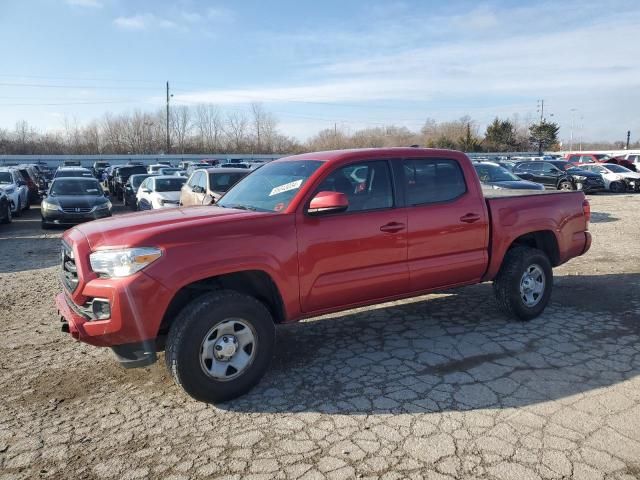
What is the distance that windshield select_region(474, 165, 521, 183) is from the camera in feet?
49.6

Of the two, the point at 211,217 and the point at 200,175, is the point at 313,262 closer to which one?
Answer: the point at 211,217

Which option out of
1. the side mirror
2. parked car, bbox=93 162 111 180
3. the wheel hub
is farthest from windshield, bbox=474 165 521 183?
parked car, bbox=93 162 111 180

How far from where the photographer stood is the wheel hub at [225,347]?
12.6 feet

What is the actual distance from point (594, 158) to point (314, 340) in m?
33.1

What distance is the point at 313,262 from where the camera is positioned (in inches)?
165

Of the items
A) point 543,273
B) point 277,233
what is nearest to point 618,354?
point 543,273

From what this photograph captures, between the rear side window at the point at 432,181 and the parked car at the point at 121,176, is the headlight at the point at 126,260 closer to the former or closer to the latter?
the rear side window at the point at 432,181

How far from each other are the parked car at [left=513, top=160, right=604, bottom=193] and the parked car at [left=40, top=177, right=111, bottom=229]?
18.5m

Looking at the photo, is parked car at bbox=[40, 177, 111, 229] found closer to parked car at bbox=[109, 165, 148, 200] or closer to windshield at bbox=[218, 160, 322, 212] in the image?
parked car at bbox=[109, 165, 148, 200]

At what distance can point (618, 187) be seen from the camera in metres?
24.6

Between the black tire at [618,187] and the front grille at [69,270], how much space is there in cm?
2635

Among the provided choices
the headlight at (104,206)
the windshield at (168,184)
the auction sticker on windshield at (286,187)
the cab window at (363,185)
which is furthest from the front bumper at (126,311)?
the windshield at (168,184)

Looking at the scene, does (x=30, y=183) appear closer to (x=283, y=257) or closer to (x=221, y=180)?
(x=221, y=180)

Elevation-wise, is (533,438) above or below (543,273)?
below
